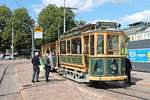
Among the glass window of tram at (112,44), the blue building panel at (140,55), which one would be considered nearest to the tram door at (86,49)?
the glass window of tram at (112,44)

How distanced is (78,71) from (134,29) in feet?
232

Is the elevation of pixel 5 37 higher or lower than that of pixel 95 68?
higher

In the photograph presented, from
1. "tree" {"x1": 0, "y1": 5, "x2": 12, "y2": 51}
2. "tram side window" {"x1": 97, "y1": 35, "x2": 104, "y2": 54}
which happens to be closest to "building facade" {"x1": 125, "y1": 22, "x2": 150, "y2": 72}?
"tram side window" {"x1": 97, "y1": 35, "x2": 104, "y2": 54}

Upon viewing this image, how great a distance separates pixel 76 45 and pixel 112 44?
319cm

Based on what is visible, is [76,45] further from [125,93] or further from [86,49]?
[125,93]

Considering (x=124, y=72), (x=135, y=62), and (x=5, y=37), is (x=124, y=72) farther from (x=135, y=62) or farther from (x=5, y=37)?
(x=5, y=37)

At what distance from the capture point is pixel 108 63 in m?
19.3

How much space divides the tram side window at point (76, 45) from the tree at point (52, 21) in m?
61.2

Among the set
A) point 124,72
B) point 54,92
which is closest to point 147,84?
point 124,72

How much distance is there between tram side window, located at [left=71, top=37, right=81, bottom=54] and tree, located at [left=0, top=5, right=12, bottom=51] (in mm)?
80449

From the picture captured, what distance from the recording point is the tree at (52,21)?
85938 millimetres

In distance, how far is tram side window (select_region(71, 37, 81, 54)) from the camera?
21.5 metres

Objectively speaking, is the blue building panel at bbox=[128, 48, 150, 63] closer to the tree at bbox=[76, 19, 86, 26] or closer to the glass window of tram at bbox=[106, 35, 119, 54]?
the glass window of tram at bbox=[106, 35, 119, 54]

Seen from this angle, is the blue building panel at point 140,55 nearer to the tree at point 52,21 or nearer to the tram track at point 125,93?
the tram track at point 125,93
